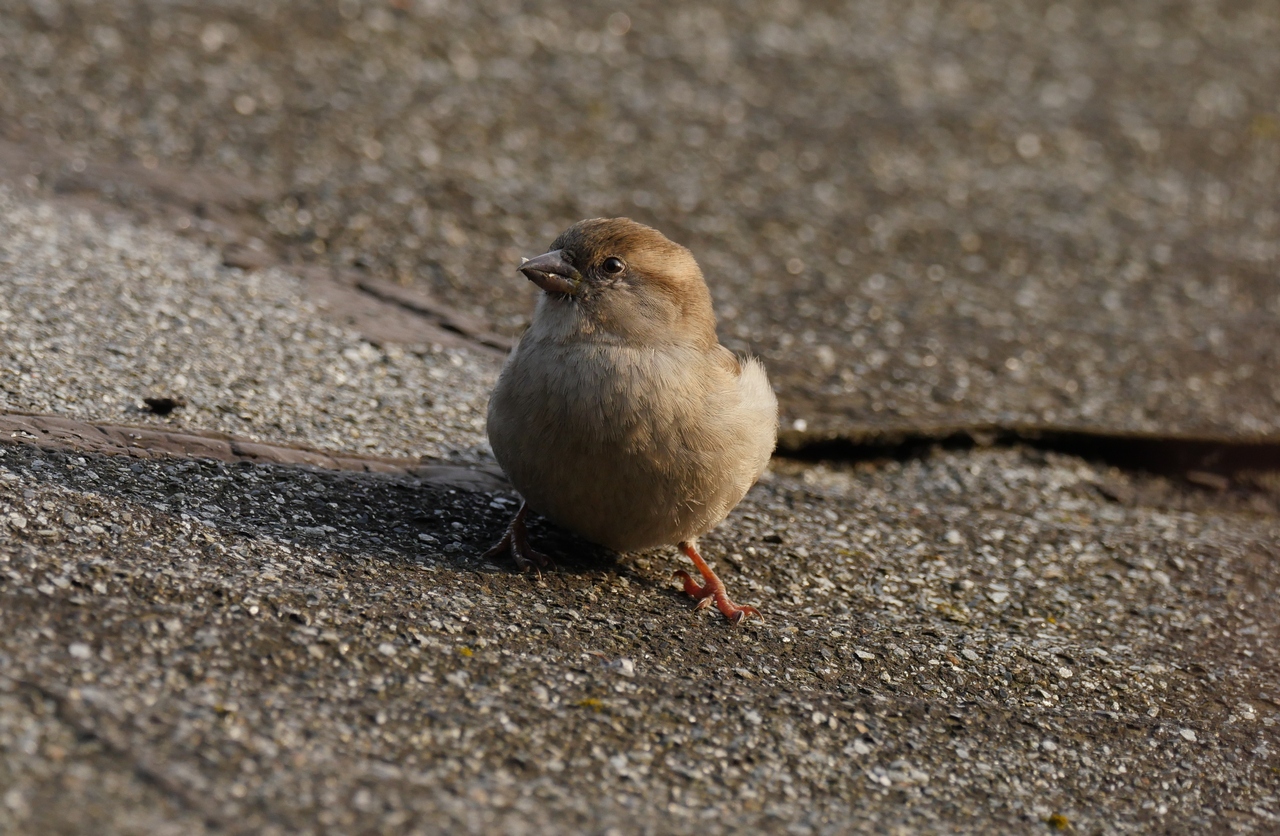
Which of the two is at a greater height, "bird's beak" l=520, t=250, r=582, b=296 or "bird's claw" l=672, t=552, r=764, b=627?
"bird's beak" l=520, t=250, r=582, b=296

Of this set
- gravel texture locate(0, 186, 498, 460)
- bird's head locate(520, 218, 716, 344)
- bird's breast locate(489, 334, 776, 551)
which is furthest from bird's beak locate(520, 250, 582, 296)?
gravel texture locate(0, 186, 498, 460)

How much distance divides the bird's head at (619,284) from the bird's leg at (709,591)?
88 cm

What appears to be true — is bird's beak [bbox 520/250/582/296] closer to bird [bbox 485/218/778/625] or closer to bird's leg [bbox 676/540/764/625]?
bird [bbox 485/218/778/625]

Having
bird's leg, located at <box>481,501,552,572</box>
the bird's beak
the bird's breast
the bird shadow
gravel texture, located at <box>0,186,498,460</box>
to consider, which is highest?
the bird's beak

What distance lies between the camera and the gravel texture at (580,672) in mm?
3400

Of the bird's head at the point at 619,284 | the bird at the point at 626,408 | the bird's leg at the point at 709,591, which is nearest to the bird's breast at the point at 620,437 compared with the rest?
the bird at the point at 626,408

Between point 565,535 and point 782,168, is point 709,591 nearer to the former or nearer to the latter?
point 565,535

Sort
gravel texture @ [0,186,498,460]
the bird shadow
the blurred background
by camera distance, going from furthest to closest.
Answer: the blurred background, gravel texture @ [0,186,498,460], the bird shadow

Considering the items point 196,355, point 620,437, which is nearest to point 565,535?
point 620,437

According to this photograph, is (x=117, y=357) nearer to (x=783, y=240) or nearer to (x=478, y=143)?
(x=478, y=143)

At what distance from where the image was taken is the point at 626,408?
15.4ft

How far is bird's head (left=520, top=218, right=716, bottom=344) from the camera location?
4.98m

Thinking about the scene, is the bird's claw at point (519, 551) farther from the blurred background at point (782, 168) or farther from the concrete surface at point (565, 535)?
the blurred background at point (782, 168)

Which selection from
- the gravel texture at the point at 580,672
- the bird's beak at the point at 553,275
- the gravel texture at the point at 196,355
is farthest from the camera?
the gravel texture at the point at 196,355
